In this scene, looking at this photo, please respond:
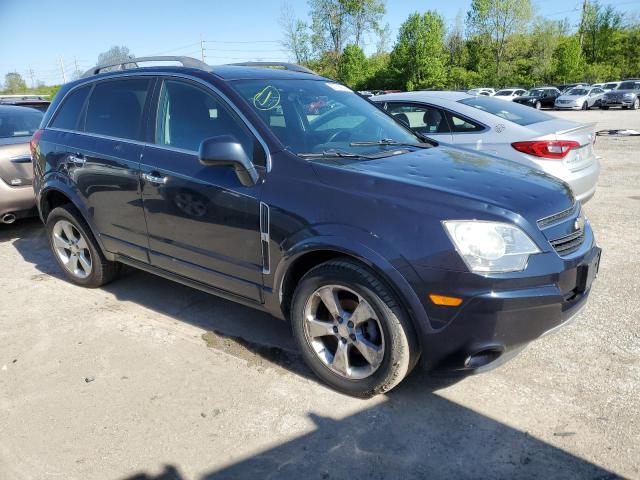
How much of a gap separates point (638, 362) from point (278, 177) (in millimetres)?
2425

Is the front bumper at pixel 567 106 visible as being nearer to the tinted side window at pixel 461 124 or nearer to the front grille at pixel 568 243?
the tinted side window at pixel 461 124

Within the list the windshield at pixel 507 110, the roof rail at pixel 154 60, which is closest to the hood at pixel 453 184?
the roof rail at pixel 154 60

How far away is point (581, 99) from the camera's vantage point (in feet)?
107

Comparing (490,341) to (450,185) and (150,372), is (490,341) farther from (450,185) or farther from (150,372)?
(150,372)

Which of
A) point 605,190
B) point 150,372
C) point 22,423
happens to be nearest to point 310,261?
point 150,372

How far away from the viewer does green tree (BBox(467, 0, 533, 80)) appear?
57375mm

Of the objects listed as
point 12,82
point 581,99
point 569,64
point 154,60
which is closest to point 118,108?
point 154,60

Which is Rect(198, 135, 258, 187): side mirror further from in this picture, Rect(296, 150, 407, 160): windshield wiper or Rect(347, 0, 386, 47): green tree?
Rect(347, 0, 386, 47): green tree

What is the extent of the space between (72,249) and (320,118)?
2.68 m

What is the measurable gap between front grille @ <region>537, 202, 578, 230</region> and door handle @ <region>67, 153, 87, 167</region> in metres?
3.44

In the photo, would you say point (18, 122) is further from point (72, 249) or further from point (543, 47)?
point (543, 47)

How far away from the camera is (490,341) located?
250 centimetres

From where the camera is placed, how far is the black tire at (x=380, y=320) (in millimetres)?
2619

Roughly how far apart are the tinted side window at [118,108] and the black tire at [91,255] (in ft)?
2.48
